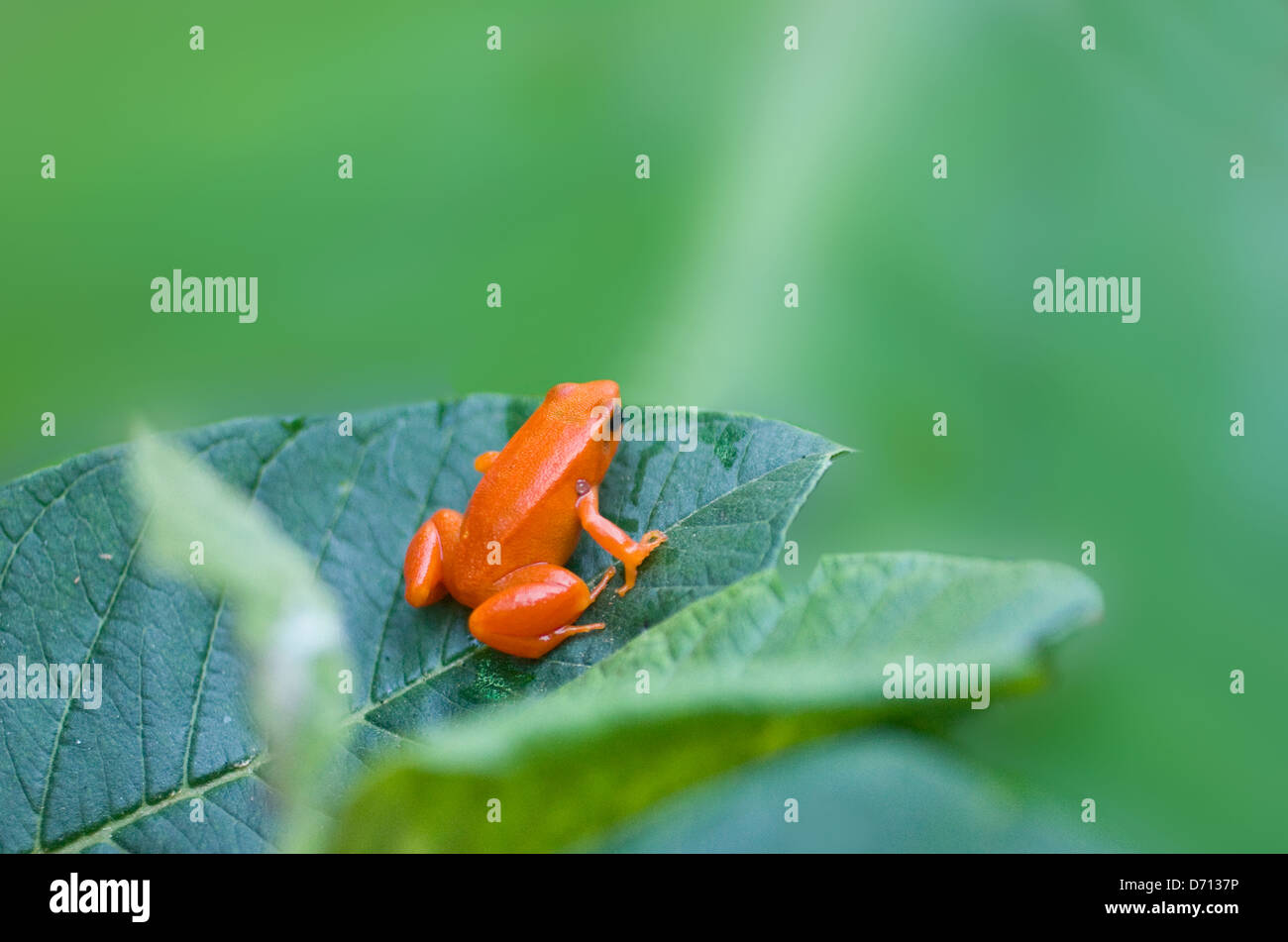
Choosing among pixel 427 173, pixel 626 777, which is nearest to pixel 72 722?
pixel 626 777

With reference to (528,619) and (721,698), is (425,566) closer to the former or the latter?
(528,619)

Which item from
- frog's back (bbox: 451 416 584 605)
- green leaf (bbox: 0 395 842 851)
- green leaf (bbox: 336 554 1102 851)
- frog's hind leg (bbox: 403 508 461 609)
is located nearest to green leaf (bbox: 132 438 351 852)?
green leaf (bbox: 0 395 842 851)

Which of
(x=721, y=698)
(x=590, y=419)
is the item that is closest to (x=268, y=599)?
(x=590, y=419)

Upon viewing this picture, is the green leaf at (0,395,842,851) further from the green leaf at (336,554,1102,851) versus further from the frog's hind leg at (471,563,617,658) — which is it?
the green leaf at (336,554,1102,851)

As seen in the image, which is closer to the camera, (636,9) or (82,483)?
(82,483)

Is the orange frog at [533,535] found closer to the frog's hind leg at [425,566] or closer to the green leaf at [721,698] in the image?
the frog's hind leg at [425,566]

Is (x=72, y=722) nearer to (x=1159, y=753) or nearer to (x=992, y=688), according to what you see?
(x=992, y=688)

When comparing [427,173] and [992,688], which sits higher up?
[427,173]
